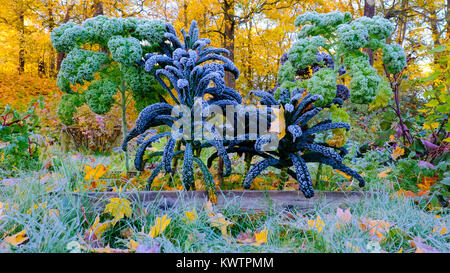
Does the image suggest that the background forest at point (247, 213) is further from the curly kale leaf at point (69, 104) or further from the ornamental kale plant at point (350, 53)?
the ornamental kale plant at point (350, 53)

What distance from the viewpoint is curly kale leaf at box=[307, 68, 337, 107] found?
144 cm

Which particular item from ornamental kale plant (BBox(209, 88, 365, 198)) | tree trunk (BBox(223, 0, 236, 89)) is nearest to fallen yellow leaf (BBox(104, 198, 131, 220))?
ornamental kale plant (BBox(209, 88, 365, 198))

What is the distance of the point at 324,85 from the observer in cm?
144

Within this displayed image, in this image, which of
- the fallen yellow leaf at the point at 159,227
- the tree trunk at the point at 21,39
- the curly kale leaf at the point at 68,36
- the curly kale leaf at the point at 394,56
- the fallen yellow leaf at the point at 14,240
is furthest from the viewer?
the tree trunk at the point at 21,39

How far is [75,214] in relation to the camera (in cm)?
130

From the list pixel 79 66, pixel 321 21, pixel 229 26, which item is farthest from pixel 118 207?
pixel 229 26

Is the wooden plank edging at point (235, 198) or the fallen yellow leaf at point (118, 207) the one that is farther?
the wooden plank edging at point (235, 198)

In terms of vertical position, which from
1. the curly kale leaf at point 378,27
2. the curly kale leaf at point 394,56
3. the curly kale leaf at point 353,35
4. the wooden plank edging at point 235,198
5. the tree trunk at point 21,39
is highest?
the tree trunk at point 21,39

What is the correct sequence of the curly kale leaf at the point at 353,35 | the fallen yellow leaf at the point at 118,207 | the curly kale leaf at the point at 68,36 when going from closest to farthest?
the fallen yellow leaf at the point at 118,207
the curly kale leaf at the point at 353,35
the curly kale leaf at the point at 68,36

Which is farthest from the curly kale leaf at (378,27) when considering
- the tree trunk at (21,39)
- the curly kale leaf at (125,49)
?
the tree trunk at (21,39)

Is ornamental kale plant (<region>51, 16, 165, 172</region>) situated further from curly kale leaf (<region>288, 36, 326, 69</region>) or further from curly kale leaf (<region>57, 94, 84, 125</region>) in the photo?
curly kale leaf (<region>288, 36, 326, 69</region>)

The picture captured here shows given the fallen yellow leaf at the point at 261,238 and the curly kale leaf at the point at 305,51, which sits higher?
the curly kale leaf at the point at 305,51

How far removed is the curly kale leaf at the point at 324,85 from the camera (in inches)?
56.7
